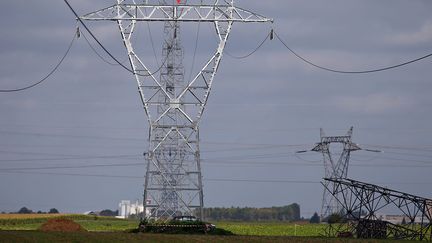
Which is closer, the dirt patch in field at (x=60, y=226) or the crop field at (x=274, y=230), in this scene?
the dirt patch in field at (x=60, y=226)

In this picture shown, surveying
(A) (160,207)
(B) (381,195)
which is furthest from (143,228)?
(B) (381,195)

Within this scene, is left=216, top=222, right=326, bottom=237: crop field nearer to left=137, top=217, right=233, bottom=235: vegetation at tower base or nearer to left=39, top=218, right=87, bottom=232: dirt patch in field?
left=137, top=217, right=233, bottom=235: vegetation at tower base

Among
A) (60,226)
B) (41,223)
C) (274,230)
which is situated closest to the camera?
(60,226)

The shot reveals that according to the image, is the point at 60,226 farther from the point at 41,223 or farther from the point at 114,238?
the point at 41,223

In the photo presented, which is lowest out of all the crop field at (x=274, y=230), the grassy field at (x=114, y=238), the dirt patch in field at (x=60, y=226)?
the grassy field at (x=114, y=238)

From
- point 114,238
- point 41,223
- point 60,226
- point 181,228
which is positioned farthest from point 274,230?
point 114,238

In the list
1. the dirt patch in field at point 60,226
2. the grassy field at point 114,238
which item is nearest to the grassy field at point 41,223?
the dirt patch in field at point 60,226

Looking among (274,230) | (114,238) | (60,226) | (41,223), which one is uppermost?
(41,223)

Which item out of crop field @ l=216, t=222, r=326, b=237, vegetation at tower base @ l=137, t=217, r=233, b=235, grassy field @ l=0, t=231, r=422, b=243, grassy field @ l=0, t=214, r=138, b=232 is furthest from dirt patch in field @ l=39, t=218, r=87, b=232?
crop field @ l=216, t=222, r=326, b=237

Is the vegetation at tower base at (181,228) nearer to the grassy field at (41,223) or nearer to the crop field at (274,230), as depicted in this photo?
the crop field at (274,230)

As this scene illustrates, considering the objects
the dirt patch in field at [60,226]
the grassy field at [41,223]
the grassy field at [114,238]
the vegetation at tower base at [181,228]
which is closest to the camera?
the grassy field at [114,238]

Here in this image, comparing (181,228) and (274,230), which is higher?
(274,230)

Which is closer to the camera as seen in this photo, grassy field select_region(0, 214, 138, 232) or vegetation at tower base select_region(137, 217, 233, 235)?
Answer: vegetation at tower base select_region(137, 217, 233, 235)

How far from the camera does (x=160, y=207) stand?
3152 inches
